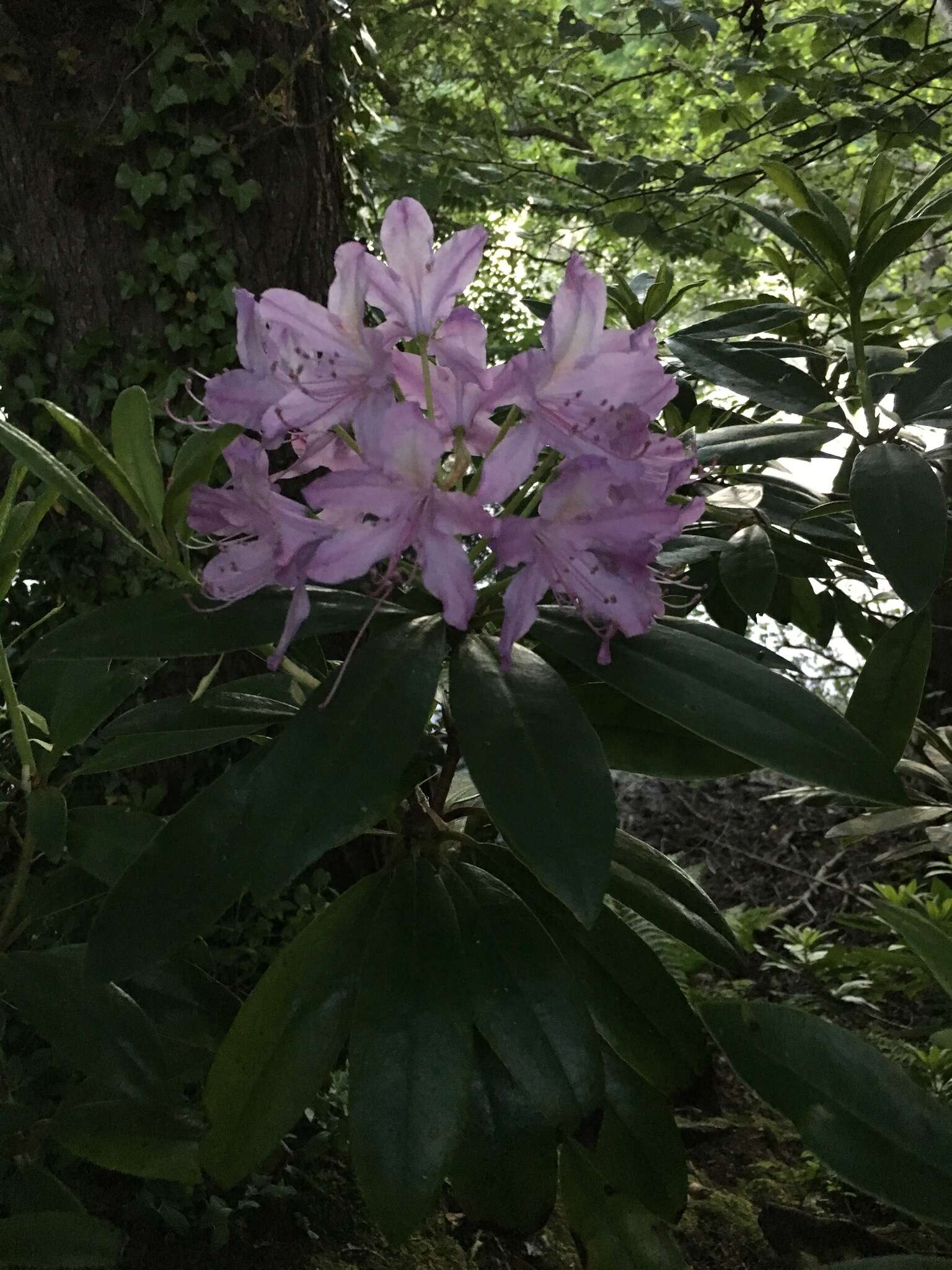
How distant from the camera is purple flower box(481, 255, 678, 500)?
2.21 feet

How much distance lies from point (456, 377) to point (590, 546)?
0.15m

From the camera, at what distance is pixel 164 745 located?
889 millimetres

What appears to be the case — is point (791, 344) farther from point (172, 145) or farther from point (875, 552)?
point (172, 145)

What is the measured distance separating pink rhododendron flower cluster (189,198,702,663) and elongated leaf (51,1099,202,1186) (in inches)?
20.5

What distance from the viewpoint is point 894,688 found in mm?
884

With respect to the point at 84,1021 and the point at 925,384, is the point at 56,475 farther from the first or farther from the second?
the point at 925,384

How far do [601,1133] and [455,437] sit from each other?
24.7 inches

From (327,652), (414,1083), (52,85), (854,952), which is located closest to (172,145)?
(52,85)

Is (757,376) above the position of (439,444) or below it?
above

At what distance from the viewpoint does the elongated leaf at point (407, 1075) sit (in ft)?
2.40

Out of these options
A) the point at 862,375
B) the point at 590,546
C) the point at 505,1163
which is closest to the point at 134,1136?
the point at 505,1163

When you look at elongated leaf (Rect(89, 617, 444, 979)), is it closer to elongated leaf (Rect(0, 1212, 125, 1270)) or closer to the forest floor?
elongated leaf (Rect(0, 1212, 125, 1270))

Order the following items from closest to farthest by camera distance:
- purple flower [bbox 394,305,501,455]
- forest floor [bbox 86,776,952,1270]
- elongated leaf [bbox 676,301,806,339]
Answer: purple flower [bbox 394,305,501,455], elongated leaf [bbox 676,301,806,339], forest floor [bbox 86,776,952,1270]

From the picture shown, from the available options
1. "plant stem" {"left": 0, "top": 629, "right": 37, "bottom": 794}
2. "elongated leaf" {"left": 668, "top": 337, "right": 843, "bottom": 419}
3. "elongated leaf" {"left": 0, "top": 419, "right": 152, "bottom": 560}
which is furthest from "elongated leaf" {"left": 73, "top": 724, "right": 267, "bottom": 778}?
"elongated leaf" {"left": 668, "top": 337, "right": 843, "bottom": 419}
